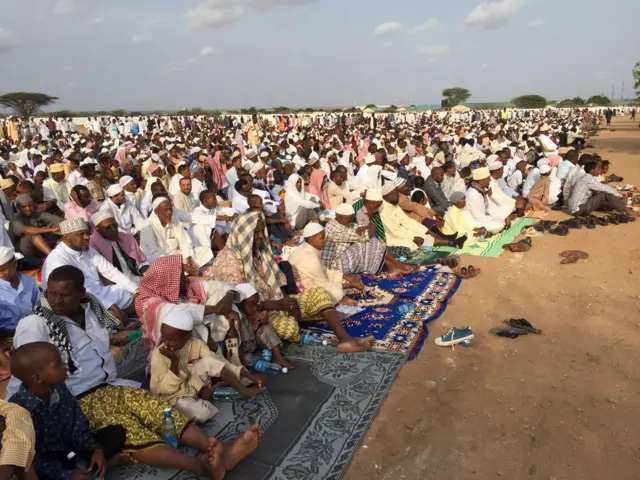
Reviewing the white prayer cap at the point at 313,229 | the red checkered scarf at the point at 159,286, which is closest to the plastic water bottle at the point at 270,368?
the red checkered scarf at the point at 159,286

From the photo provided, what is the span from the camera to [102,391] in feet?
9.50

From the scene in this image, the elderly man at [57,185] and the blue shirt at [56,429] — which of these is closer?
the blue shirt at [56,429]

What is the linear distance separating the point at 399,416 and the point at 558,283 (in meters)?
3.09

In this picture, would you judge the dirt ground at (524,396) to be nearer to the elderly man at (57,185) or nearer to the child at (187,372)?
the child at (187,372)

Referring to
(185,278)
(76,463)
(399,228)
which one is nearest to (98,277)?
(185,278)

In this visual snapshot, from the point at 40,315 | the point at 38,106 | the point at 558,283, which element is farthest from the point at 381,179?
the point at 38,106

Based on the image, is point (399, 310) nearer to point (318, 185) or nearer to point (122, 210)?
point (122, 210)

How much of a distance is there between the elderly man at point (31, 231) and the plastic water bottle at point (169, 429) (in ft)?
13.7

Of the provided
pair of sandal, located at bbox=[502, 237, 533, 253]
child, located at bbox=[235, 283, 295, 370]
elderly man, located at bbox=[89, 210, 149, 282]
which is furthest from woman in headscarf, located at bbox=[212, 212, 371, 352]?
pair of sandal, located at bbox=[502, 237, 533, 253]

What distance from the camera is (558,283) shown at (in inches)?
211

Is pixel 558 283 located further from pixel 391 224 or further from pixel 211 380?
pixel 211 380

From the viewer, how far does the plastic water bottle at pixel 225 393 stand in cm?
334

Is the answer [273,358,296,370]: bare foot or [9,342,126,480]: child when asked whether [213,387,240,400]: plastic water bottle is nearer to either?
[273,358,296,370]: bare foot

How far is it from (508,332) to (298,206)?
15.5 ft
